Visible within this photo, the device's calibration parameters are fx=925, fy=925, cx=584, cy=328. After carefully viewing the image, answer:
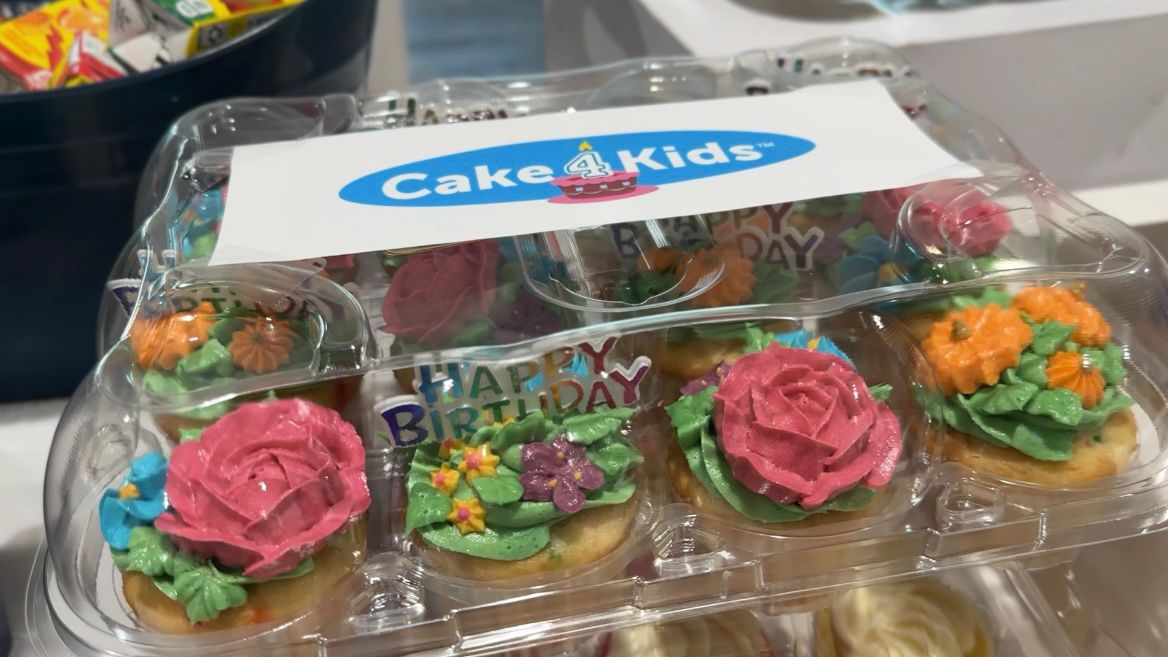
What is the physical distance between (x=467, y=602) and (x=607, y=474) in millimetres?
113

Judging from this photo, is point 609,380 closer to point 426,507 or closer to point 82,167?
point 426,507

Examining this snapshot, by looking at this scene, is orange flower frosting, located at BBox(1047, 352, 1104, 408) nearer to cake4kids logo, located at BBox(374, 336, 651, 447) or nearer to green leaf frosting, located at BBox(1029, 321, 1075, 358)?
green leaf frosting, located at BBox(1029, 321, 1075, 358)

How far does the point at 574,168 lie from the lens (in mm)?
683

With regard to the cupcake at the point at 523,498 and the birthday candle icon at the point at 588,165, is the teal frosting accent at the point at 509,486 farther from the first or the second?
the birthday candle icon at the point at 588,165

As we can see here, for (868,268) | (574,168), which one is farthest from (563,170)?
(868,268)

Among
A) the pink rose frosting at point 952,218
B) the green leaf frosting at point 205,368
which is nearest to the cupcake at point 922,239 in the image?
the pink rose frosting at point 952,218

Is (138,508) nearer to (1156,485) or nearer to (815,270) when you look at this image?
(815,270)

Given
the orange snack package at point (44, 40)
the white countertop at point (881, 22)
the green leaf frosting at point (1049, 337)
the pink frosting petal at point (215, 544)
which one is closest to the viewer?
the pink frosting petal at point (215, 544)

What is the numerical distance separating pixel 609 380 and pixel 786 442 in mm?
117

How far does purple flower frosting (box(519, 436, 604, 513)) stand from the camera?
0.55 metres

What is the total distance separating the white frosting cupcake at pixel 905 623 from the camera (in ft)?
2.30

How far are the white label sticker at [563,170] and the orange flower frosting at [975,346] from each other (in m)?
0.11

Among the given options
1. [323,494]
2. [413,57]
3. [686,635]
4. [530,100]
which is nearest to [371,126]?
[530,100]

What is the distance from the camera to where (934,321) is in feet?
2.09
